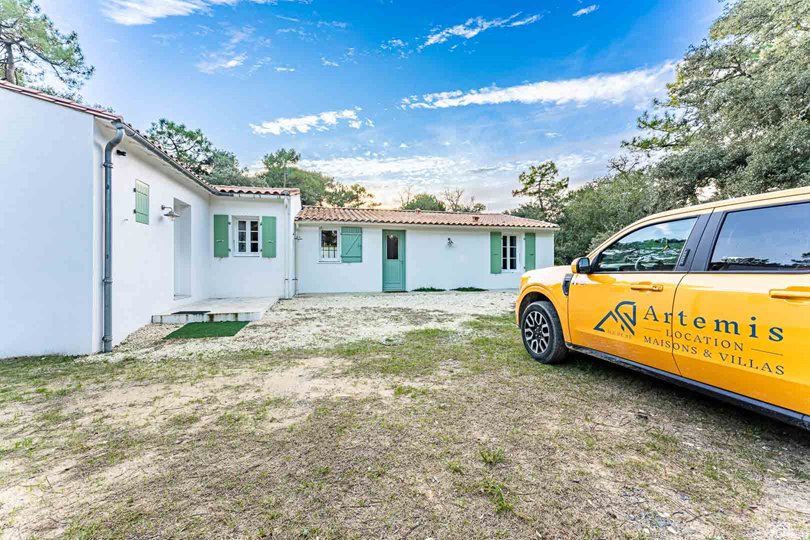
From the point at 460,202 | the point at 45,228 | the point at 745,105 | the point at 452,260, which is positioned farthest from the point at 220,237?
the point at 460,202

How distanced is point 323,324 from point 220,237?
5.07 meters

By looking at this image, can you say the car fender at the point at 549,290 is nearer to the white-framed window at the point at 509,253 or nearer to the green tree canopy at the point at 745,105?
the green tree canopy at the point at 745,105

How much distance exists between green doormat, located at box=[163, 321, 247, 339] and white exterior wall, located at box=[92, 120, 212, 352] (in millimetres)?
686

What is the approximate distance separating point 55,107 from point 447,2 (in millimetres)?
9179

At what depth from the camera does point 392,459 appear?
1.96 meters

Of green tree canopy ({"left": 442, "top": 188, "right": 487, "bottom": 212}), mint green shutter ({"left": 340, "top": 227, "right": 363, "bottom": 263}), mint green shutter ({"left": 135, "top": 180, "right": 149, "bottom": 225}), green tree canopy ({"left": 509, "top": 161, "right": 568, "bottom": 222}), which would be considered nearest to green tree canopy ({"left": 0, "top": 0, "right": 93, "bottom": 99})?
mint green shutter ({"left": 135, "top": 180, "right": 149, "bottom": 225})

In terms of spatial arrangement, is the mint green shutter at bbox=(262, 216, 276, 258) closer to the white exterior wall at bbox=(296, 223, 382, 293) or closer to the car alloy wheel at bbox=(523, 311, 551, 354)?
the white exterior wall at bbox=(296, 223, 382, 293)

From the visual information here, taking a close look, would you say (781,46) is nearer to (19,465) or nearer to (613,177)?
(613,177)

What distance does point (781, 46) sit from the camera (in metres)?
7.00

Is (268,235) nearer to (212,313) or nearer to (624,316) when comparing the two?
(212,313)

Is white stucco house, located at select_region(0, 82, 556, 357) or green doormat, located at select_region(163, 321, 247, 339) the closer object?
white stucco house, located at select_region(0, 82, 556, 357)

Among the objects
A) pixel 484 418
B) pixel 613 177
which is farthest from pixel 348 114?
pixel 613 177

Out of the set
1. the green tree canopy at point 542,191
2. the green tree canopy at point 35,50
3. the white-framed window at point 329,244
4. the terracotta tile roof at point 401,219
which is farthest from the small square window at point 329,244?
the green tree canopy at point 542,191

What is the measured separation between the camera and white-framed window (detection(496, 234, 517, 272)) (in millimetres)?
13289
